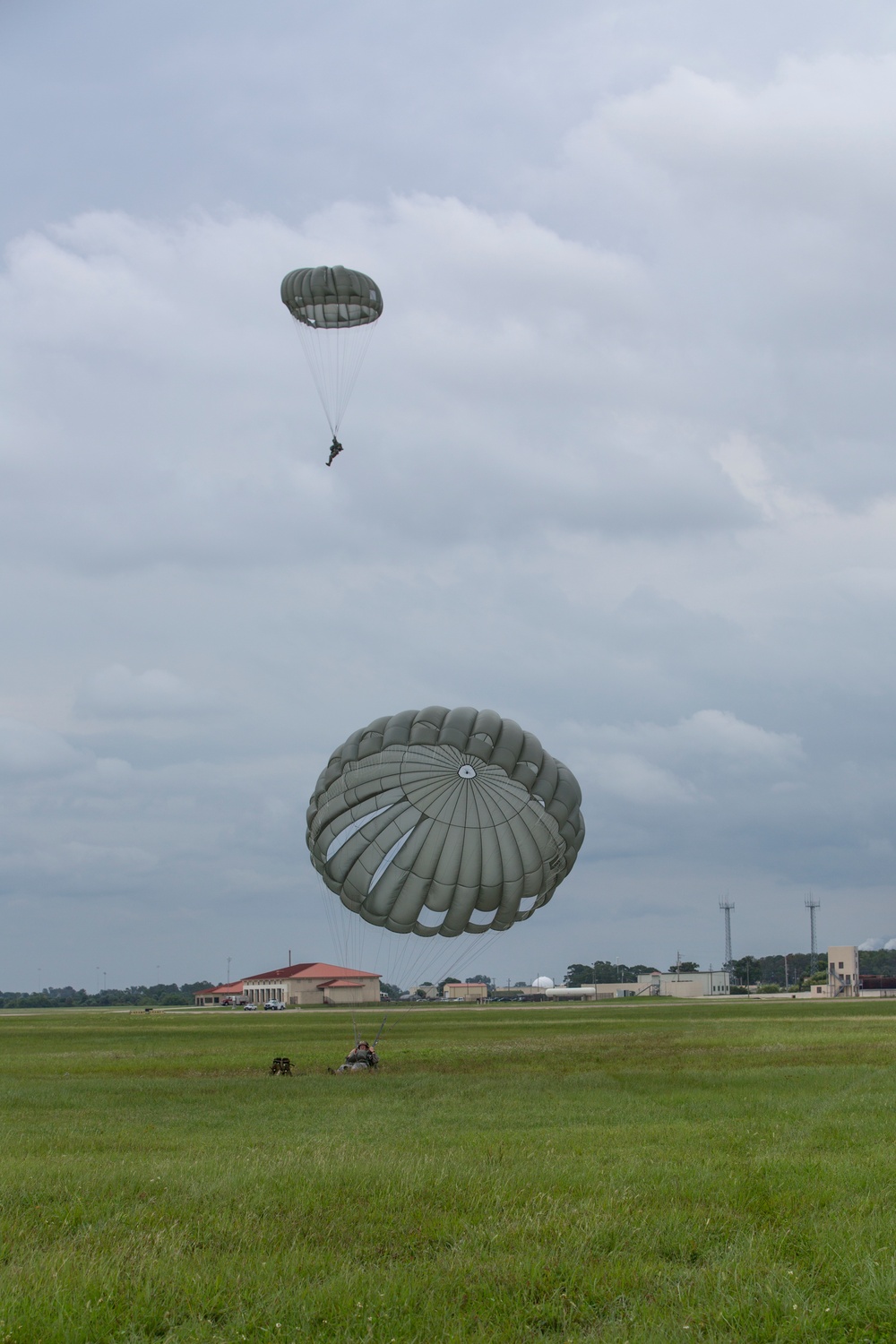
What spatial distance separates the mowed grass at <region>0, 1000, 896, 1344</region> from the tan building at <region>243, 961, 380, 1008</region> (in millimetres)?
123352

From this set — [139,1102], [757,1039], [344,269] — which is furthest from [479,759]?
[757,1039]

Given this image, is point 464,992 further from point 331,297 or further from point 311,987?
point 331,297

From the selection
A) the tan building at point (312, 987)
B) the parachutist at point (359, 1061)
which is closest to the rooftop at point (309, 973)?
the tan building at point (312, 987)

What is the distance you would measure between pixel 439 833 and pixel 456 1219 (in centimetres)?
1808

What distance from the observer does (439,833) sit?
27.6 metres

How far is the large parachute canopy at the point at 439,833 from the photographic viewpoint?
2681 cm

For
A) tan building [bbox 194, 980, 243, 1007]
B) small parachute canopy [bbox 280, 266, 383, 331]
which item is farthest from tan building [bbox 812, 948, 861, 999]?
small parachute canopy [bbox 280, 266, 383, 331]

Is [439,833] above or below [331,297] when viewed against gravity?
below

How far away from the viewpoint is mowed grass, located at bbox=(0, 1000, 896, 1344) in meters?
7.31

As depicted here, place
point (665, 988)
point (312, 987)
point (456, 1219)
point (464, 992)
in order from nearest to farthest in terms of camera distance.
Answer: point (456, 1219)
point (312, 987)
point (665, 988)
point (464, 992)

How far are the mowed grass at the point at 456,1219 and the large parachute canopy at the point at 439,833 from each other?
6659mm

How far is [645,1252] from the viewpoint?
341 inches

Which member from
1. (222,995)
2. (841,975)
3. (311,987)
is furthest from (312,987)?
(841,975)

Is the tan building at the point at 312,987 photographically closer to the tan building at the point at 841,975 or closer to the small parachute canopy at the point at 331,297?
the tan building at the point at 841,975
